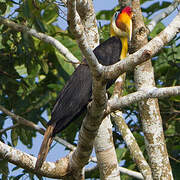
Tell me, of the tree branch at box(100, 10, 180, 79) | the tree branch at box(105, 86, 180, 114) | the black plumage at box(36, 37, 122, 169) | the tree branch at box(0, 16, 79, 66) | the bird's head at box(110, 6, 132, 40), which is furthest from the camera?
the bird's head at box(110, 6, 132, 40)

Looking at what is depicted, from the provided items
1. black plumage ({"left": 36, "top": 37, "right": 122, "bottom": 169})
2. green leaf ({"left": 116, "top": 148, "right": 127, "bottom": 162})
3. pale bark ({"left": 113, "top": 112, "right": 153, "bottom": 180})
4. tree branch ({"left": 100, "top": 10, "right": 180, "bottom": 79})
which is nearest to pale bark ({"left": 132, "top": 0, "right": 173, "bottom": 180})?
pale bark ({"left": 113, "top": 112, "right": 153, "bottom": 180})

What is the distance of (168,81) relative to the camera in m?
4.01

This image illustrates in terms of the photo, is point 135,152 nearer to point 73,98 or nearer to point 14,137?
point 73,98

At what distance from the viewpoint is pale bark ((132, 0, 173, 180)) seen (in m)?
3.12

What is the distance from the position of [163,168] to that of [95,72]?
44.7 inches

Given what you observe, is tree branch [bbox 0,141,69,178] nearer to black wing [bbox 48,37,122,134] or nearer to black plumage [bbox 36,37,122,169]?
black plumage [bbox 36,37,122,169]

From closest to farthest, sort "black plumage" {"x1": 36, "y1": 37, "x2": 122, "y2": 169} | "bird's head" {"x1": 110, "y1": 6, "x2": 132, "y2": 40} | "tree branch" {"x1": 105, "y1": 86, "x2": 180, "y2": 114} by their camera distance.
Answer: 1. "tree branch" {"x1": 105, "y1": 86, "x2": 180, "y2": 114}
2. "black plumage" {"x1": 36, "y1": 37, "x2": 122, "y2": 169}
3. "bird's head" {"x1": 110, "y1": 6, "x2": 132, "y2": 40}

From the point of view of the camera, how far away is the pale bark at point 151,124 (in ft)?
10.2

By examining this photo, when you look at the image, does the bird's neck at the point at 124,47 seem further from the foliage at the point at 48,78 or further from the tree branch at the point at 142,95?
the tree branch at the point at 142,95

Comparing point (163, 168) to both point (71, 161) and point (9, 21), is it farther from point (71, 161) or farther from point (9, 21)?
point (9, 21)

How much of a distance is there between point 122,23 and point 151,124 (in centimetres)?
94

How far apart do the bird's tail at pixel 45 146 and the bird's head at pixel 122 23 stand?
1.02m

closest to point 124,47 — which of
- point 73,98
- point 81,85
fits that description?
point 81,85

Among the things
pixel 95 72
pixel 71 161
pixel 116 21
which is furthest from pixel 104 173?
pixel 116 21
